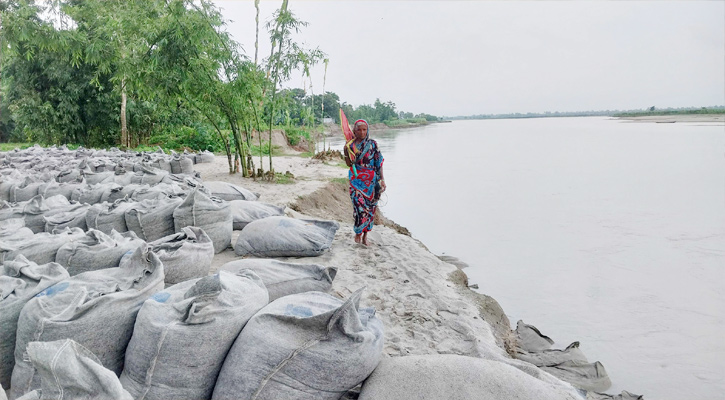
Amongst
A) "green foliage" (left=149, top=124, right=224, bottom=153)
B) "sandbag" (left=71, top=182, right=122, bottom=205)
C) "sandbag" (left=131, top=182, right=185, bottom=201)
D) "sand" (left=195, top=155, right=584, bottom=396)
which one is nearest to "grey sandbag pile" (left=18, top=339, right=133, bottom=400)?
Result: "sand" (left=195, top=155, right=584, bottom=396)

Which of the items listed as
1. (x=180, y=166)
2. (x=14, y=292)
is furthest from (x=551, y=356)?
(x=180, y=166)

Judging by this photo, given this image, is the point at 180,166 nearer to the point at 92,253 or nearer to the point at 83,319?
the point at 92,253

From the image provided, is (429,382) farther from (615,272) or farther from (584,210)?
(584,210)

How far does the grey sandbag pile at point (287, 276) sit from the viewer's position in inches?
106

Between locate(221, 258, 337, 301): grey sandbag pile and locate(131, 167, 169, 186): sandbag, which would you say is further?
locate(131, 167, 169, 186): sandbag

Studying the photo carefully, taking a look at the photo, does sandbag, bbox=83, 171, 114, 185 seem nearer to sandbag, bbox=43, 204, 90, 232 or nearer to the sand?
sandbag, bbox=43, 204, 90, 232

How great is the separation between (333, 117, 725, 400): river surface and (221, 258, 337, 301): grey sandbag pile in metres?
2.35

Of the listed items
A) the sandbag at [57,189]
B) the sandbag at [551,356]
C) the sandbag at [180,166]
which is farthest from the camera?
the sandbag at [180,166]

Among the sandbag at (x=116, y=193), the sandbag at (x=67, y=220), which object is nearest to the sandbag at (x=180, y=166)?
the sandbag at (x=116, y=193)

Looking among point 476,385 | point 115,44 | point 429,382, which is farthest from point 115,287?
point 115,44

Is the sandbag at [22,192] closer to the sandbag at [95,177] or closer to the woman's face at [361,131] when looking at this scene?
the sandbag at [95,177]

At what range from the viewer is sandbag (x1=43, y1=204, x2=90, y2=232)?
3.75 meters

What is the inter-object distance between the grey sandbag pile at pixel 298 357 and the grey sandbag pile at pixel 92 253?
1.30 meters

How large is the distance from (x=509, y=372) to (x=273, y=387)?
0.91 m
